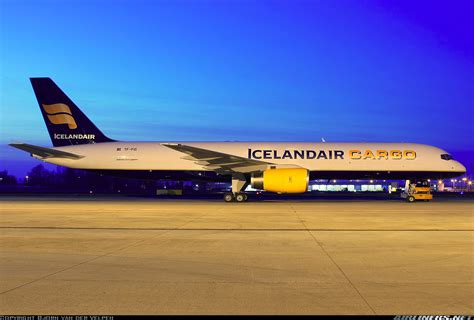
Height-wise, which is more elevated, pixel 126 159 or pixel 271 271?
pixel 126 159

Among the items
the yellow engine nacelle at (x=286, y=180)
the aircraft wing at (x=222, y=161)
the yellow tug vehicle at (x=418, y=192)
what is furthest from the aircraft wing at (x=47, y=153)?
the yellow tug vehicle at (x=418, y=192)

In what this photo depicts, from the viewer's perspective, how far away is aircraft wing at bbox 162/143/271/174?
84.8 ft

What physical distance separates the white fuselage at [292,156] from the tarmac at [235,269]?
14.6 metres

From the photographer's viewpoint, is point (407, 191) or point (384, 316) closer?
point (384, 316)

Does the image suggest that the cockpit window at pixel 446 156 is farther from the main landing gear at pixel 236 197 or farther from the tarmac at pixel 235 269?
the tarmac at pixel 235 269

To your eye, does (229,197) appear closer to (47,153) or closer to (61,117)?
(47,153)

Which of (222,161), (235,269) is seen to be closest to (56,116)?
(222,161)

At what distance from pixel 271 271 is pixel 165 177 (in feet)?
73.6

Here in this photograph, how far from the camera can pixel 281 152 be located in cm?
2847

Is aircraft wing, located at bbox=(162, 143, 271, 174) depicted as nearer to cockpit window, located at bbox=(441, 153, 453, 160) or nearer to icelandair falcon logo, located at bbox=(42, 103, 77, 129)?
icelandair falcon logo, located at bbox=(42, 103, 77, 129)

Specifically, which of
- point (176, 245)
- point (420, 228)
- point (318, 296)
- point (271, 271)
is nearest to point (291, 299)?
point (318, 296)

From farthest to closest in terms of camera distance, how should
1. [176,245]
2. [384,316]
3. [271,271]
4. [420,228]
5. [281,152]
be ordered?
[281,152], [420,228], [176,245], [271,271], [384,316]

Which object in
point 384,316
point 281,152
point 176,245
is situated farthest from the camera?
point 281,152

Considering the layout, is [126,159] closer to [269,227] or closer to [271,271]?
[269,227]
